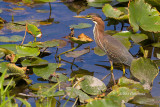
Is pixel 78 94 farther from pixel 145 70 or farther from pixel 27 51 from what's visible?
pixel 27 51

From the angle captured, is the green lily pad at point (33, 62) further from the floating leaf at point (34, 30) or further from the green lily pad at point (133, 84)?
the green lily pad at point (133, 84)

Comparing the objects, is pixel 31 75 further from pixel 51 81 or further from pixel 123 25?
pixel 123 25

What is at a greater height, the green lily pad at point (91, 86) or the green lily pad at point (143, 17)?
the green lily pad at point (143, 17)

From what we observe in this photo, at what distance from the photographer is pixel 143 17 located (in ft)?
17.8

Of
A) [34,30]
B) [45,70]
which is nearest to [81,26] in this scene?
[34,30]

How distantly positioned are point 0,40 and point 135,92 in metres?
2.38

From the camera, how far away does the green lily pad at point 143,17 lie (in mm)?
5410

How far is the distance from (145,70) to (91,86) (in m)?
0.73

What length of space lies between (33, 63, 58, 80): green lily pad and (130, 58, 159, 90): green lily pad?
3.48 feet

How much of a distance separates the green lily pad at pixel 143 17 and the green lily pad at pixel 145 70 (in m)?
1.25

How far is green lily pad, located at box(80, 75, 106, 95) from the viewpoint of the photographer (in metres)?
4.11

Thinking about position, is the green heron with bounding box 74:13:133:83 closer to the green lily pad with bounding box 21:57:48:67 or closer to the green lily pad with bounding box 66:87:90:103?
the green lily pad with bounding box 21:57:48:67

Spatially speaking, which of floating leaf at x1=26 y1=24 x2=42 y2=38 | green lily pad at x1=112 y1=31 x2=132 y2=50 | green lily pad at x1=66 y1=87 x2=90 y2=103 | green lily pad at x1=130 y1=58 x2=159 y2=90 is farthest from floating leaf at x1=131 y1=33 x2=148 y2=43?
green lily pad at x1=66 y1=87 x2=90 y2=103

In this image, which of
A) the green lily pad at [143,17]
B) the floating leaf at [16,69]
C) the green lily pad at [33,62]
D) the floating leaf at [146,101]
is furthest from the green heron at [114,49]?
the floating leaf at [16,69]
